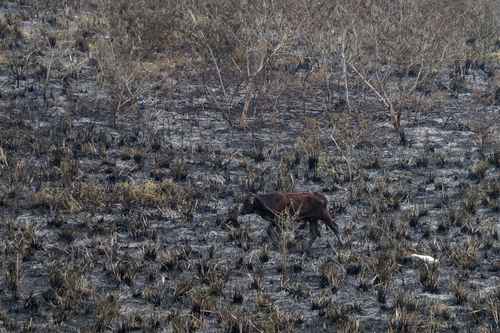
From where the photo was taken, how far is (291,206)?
8.23 m

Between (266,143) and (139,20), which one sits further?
(139,20)

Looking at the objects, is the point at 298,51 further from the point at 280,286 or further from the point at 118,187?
the point at 280,286

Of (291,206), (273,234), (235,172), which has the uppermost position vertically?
(291,206)

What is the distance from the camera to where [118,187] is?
1012 cm

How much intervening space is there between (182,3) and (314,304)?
11.1 metres

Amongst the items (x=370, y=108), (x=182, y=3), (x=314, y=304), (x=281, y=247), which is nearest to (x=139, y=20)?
(x=182, y=3)

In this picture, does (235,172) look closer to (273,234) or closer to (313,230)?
(273,234)

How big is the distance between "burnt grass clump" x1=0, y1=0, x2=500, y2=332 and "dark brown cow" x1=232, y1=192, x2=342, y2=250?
0.64ft

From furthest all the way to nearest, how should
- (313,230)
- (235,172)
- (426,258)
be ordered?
(235,172)
(313,230)
(426,258)

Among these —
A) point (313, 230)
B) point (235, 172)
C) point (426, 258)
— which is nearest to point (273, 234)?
point (313, 230)

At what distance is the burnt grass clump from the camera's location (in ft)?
23.4

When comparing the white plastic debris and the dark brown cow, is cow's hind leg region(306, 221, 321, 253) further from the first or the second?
the white plastic debris

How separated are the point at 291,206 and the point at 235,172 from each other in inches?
122

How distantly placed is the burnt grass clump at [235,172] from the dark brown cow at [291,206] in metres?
0.19
